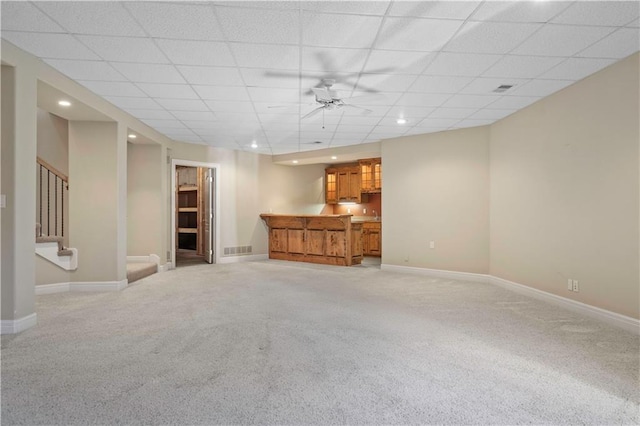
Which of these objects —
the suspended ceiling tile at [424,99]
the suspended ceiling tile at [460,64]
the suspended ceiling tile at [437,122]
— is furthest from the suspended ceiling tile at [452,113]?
the suspended ceiling tile at [460,64]

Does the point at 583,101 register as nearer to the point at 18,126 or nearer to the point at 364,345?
the point at 364,345

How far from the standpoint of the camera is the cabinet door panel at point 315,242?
25.4ft

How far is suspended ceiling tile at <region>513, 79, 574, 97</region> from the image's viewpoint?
385 cm

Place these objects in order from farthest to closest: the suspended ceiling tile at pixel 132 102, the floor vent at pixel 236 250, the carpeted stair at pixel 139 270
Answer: the floor vent at pixel 236 250
the carpeted stair at pixel 139 270
the suspended ceiling tile at pixel 132 102

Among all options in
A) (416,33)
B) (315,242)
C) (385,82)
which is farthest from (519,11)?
(315,242)

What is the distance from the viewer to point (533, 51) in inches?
123

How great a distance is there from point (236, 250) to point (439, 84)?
223 inches

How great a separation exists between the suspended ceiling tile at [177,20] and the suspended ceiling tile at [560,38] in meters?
2.60

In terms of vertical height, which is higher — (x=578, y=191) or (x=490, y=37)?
(x=490, y=37)

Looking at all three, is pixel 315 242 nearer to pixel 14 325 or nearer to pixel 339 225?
pixel 339 225

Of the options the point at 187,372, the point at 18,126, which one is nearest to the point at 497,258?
the point at 187,372

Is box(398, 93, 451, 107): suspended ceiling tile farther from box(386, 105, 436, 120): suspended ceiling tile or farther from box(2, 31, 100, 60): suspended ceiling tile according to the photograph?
box(2, 31, 100, 60): suspended ceiling tile

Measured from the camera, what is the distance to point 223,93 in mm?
4215

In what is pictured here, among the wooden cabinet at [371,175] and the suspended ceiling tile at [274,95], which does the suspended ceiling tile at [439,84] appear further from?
the wooden cabinet at [371,175]
